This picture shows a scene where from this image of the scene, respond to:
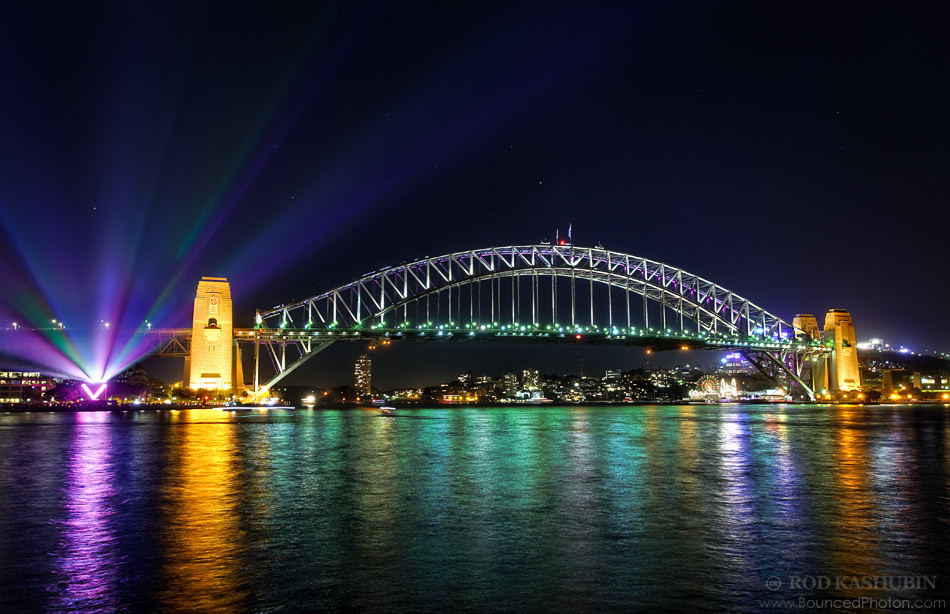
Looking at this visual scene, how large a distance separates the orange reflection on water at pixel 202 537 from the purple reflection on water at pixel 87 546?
2.28ft

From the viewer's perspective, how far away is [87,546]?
1111cm

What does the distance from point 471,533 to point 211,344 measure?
70.6 metres

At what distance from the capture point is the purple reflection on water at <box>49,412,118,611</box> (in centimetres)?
850

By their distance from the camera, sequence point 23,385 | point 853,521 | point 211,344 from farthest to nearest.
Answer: point 23,385 < point 211,344 < point 853,521

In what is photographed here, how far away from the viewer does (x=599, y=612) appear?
7840mm

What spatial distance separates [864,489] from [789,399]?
115 meters

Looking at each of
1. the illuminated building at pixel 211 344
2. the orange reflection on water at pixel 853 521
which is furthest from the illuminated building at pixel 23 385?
the orange reflection on water at pixel 853 521

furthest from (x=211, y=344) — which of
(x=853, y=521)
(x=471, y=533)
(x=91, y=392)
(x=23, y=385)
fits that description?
(x=853, y=521)

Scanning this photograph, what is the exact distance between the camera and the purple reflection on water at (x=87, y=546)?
850 cm

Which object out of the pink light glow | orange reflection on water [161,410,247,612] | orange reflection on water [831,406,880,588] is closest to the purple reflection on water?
orange reflection on water [161,410,247,612]

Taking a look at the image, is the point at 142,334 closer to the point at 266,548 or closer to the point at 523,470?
the point at 523,470

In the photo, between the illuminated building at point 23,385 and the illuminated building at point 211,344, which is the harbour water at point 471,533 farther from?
the illuminated building at point 23,385

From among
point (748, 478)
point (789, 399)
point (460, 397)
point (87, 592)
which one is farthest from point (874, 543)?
point (460, 397)

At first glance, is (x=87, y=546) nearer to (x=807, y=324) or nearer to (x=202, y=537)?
(x=202, y=537)
